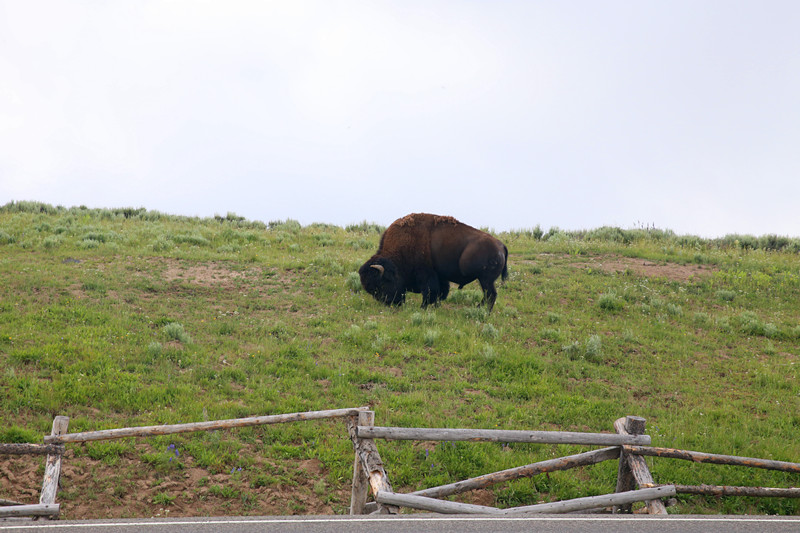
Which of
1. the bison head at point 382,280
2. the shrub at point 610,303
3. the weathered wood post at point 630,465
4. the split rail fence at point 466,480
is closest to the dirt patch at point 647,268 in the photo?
the shrub at point 610,303

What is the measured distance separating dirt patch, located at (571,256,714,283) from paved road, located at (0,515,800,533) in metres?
12.5

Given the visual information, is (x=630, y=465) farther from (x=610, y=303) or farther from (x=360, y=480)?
(x=610, y=303)

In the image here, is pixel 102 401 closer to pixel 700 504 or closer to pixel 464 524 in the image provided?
pixel 464 524

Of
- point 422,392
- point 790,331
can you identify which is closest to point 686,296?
point 790,331

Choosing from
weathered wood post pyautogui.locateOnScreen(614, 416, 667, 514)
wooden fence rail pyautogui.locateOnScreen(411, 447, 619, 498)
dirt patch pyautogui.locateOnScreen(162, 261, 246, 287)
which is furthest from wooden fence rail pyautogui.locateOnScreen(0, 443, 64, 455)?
dirt patch pyautogui.locateOnScreen(162, 261, 246, 287)

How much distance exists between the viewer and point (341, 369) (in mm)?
9523

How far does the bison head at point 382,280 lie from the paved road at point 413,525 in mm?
8277

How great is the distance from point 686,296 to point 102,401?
514 inches

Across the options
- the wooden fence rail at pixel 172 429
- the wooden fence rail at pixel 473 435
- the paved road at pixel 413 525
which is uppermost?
the wooden fence rail at pixel 473 435

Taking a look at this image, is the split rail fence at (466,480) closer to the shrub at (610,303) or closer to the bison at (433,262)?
the bison at (433,262)

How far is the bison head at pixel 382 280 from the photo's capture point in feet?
43.7

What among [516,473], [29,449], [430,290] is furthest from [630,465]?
[430,290]

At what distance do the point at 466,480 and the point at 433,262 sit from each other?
8.06 metres

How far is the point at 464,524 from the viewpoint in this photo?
16.2 ft
